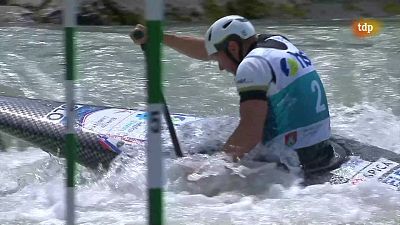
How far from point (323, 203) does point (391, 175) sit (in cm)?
39

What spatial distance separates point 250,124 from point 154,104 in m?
2.01

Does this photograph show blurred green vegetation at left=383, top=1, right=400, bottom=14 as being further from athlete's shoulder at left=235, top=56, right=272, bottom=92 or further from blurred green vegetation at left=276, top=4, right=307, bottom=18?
athlete's shoulder at left=235, top=56, right=272, bottom=92

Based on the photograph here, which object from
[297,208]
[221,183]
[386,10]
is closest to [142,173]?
[221,183]

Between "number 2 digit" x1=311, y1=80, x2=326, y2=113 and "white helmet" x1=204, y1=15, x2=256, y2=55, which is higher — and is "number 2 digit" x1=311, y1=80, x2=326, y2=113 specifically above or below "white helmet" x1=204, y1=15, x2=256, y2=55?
below

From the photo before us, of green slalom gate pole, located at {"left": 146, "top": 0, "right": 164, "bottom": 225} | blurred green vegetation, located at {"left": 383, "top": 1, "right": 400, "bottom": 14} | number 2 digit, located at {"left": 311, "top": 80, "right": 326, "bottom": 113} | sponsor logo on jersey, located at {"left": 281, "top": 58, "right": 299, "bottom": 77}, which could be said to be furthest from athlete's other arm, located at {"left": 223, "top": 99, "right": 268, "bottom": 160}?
blurred green vegetation, located at {"left": 383, "top": 1, "right": 400, "bottom": 14}

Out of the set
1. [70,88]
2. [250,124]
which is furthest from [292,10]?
[70,88]

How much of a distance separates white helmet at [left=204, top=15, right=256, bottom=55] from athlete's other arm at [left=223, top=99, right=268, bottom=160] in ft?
1.14

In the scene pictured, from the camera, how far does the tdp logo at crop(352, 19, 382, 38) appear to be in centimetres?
1416

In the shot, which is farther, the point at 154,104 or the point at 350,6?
the point at 350,6

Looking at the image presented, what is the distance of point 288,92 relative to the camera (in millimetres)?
4164

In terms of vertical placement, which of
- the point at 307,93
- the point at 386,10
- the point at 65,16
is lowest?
the point at 386,10

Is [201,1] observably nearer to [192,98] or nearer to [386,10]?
[386,10]

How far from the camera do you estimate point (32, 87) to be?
8.73 metres

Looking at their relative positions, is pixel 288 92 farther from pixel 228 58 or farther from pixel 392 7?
pixel 392 7
